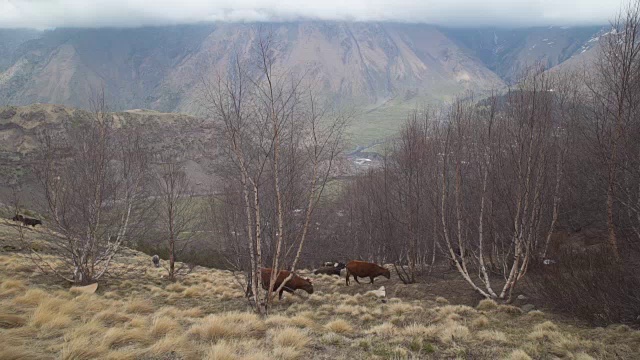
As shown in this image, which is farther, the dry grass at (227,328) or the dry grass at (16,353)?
the dry grass at (227,328)

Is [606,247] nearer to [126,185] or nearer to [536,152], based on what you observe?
[536,152]

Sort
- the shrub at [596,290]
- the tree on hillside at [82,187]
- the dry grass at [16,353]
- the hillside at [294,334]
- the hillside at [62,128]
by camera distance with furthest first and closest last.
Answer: the hillside at [62,128] → the tree on hillside at [82,187] → the shrub at [596,290] → the hillside at [294,334] → the dry grass at [16,353]

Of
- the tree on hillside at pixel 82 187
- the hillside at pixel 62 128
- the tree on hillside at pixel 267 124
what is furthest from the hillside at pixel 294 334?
the hillside at pixel 62 128

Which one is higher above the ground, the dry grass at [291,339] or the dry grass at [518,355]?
the dry grass at [518,355]

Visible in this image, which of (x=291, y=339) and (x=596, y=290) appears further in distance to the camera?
(x=596, y=290)

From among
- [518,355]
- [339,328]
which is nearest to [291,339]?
[339,328]

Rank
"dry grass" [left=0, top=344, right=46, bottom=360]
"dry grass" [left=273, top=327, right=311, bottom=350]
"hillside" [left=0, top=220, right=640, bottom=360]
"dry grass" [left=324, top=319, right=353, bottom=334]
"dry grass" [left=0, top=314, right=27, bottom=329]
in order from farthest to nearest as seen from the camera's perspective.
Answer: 1. "dry grass" [left=324, top=319, right=353, bottom=334]
2. "dry grass" [left=273, top=327, right=311, bottom=350]
3. "dry grass" [left=0, top=314, right=27, bottom=329]
4. "hillside" [left=0, top=220, right=640, bottom=360]
5. "dry grass" [left=0, top=344, right=46, bottom=360]

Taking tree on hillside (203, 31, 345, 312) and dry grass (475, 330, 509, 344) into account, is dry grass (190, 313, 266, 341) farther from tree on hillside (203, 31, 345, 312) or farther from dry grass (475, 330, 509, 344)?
dry grass (475, 330, 509, 344)

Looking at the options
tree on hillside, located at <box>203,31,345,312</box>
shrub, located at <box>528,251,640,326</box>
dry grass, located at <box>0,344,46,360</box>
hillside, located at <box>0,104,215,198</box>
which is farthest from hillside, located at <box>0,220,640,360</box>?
hillside, located at <box>0,104,215,198</box>

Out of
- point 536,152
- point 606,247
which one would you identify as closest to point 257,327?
point 536,152

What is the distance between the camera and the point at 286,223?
11.1 metres

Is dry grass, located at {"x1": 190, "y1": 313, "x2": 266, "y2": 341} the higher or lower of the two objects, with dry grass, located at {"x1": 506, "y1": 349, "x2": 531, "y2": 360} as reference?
→ lower

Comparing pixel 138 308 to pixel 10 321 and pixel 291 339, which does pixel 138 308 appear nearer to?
pixel 10 321

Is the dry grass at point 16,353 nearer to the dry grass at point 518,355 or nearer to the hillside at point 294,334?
the hillside at point 294,334
